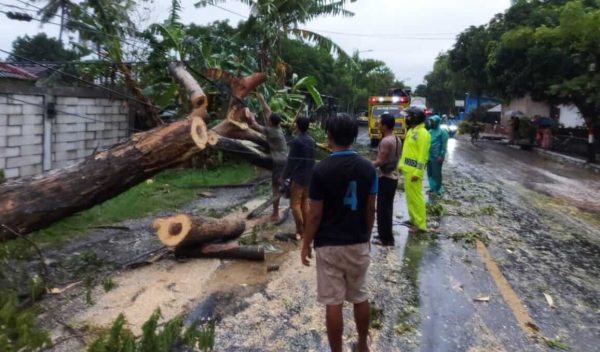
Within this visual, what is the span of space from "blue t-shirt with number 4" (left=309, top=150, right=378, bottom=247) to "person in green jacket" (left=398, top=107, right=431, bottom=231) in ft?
11.8

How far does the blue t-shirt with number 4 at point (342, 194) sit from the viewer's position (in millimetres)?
3404

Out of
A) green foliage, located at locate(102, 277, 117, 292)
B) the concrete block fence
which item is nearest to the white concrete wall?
the concrete block fence

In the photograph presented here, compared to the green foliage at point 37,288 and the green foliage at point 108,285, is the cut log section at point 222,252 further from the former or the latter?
the green foliage at point 37,288

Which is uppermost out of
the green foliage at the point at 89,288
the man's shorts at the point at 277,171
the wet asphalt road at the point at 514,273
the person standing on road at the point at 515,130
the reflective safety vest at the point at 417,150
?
the person standing on road at the point at 515,130

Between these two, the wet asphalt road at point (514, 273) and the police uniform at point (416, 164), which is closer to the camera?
the wet asphalt road at point (514, 273)

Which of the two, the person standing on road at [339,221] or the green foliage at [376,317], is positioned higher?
the person standing on road at [339,221]

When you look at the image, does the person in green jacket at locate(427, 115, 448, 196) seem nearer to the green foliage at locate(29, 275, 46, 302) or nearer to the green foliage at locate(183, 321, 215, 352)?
the green foliage at locate(183, 321, 215, 352)

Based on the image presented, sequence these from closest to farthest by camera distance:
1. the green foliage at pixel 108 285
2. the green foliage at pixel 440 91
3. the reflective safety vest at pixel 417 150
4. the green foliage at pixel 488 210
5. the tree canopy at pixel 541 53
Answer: the green foliage at pixel 108 285, the reflective safety vest at pixel 417 150, the green foliage at pixel 488 210, the tree canopy at pixel 541 53, the green foliage at pixel 440 91

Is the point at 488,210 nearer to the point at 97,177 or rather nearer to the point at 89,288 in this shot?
the point at 97,177

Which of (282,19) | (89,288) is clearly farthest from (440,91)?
(89,288)

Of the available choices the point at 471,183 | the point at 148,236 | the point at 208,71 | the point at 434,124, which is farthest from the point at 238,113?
the point at 471,183

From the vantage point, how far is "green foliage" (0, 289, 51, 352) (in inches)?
126

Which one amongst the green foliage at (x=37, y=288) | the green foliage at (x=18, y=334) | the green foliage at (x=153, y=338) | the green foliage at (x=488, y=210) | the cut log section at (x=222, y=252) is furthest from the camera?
→ the green foliage at (x=488, y=210)

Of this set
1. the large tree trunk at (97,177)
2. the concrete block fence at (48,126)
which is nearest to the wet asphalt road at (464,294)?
the large tree trunk at (97,177)
